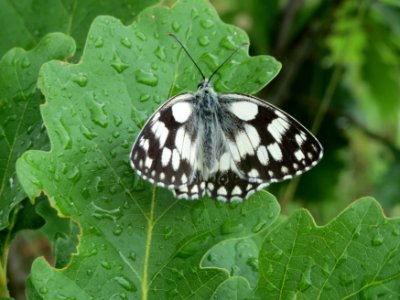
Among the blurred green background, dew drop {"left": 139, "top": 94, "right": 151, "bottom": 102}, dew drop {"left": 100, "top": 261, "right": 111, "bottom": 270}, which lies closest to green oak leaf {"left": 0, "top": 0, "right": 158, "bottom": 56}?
dew drop {"left": 139, "top": 94, "right": 151, "bottom": 102}

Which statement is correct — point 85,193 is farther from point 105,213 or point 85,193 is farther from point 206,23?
point 206,23

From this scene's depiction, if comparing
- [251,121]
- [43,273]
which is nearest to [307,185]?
[251,121]

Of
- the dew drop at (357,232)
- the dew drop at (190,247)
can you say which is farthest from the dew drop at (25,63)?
the dew drop at (357,232)

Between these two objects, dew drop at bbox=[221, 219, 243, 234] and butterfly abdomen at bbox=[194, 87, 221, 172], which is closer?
dew drop at bbox=[221, 219, 243, 234]

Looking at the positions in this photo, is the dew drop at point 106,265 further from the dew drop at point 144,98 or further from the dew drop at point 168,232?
the dew drop at point 144,98

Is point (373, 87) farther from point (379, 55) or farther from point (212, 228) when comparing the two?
point (212, 228)

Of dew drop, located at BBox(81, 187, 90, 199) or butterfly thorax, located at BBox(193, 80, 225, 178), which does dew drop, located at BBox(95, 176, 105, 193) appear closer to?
dew drop, located at BBox(81, 187, 90, 199)
